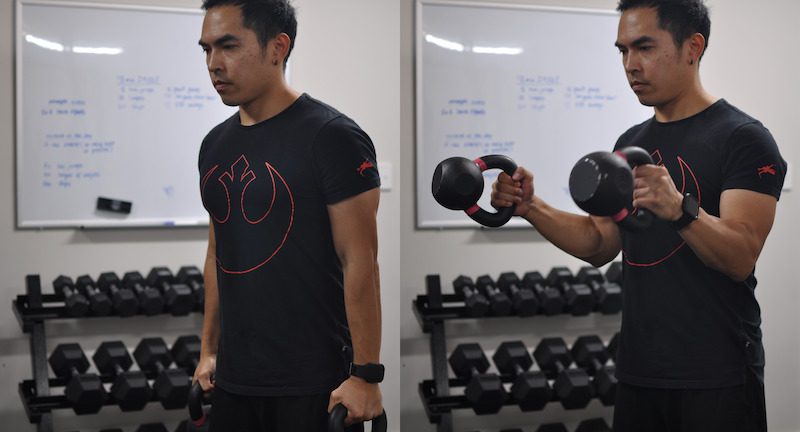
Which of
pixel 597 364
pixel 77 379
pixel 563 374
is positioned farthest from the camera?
pixel 597 364

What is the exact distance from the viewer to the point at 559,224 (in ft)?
5.72

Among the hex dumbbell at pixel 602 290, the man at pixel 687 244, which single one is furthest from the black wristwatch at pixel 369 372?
the hex dumbbell at pixel 602 290

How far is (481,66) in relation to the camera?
385 cm

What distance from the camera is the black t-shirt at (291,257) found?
1.71 meters

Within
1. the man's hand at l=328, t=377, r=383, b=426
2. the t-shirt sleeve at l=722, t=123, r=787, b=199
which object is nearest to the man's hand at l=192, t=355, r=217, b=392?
the man's hand at l=328, t=377, r=383, b=426

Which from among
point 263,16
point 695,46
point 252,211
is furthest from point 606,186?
point 263,16

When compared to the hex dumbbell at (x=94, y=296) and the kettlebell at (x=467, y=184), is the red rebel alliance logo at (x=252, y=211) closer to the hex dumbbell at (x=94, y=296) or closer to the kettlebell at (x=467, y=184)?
the kettlebell at (x=467, y=184)

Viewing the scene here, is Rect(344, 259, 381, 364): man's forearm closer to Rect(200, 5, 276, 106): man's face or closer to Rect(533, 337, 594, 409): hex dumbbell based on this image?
Rect(200, 5, 276, 106): man's face

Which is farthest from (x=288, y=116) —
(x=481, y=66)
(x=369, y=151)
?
(x=481, y=66)

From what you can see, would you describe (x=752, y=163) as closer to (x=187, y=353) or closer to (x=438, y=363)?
(x=438, y=363)

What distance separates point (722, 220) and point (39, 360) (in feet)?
8.42

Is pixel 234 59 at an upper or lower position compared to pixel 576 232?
upper

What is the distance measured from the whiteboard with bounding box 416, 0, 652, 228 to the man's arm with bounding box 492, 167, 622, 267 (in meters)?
1.97

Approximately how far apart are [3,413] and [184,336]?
0.75m
